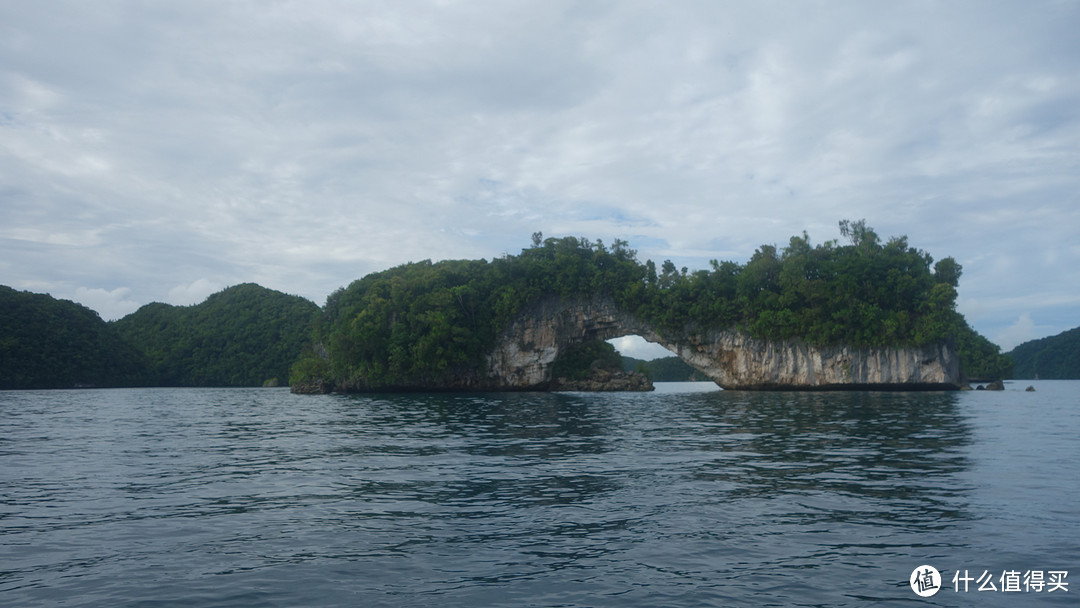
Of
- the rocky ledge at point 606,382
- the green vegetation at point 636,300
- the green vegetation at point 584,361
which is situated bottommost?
the rocky ledge at point 606,382

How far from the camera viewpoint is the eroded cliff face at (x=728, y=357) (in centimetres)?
6128

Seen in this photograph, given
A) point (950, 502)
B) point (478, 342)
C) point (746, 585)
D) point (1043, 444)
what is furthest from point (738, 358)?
point (746, 585)

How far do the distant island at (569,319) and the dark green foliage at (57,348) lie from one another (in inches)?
6.3

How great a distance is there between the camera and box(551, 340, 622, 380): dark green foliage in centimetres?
8412

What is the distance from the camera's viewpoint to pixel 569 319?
235 feet

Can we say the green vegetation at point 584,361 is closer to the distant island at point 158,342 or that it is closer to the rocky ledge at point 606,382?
the rocky ledge at point 606,382

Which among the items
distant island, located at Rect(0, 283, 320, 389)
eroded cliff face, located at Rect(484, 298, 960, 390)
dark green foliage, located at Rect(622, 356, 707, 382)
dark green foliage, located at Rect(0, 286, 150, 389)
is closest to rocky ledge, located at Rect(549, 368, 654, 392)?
eroded cliff face, located at Rect(484, 298, 960, 390)

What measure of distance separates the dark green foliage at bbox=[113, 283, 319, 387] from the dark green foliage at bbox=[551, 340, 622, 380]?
41.8m

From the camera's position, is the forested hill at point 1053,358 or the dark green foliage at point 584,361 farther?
the forested hill at point 1053,358

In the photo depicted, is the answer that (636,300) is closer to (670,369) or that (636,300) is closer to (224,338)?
(224,338)

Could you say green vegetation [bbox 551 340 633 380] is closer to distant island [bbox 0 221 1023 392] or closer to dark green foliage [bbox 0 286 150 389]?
distant island [bbox 0 221 1023 392]

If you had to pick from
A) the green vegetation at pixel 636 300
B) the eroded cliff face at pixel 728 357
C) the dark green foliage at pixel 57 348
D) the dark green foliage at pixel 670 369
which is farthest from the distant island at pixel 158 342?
the dark green foliage at pixel 670 369

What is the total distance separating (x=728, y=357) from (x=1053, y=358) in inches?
3952

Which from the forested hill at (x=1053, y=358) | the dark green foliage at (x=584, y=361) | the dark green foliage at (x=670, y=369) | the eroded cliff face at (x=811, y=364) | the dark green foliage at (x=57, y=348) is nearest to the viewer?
the eroded cliff face at (x=811, y=364)
